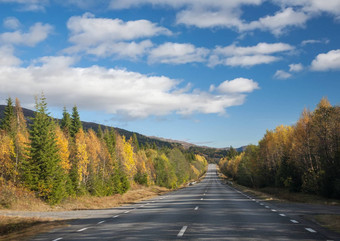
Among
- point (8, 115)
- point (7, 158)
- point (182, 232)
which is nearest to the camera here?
point (182, 232)

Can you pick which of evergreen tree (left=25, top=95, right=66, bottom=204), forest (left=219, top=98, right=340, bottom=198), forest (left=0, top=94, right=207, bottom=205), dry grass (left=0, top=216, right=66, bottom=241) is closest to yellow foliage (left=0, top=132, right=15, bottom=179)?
forest (left=0, top=94, right=207, bottom=205)

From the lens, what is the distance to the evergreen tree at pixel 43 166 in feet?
104

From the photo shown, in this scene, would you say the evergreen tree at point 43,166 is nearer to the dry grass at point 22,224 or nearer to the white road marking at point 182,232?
the dry grass at point 22,224

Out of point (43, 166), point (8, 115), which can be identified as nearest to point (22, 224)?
point (43, 166)

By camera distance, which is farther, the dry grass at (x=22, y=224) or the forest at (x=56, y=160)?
the forest at (x=56, y=160)

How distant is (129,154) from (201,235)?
58057 millimetres

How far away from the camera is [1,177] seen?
109 ft

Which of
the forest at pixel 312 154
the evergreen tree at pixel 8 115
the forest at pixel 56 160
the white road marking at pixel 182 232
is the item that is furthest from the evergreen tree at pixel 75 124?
the white road marking at pixel 182 232

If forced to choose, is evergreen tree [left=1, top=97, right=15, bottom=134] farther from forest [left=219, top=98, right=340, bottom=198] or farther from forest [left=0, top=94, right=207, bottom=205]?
forest [left=219, top=98, right=340, bottom=198]

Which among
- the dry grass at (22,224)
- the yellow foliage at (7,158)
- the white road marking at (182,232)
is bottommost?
the dry grass at (22,224)

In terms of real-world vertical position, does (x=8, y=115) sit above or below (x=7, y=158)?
above

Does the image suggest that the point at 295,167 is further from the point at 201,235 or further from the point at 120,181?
the point at 201,235

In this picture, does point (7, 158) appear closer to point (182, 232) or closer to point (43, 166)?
point (43, 166)

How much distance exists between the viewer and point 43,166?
32750 millimetres
